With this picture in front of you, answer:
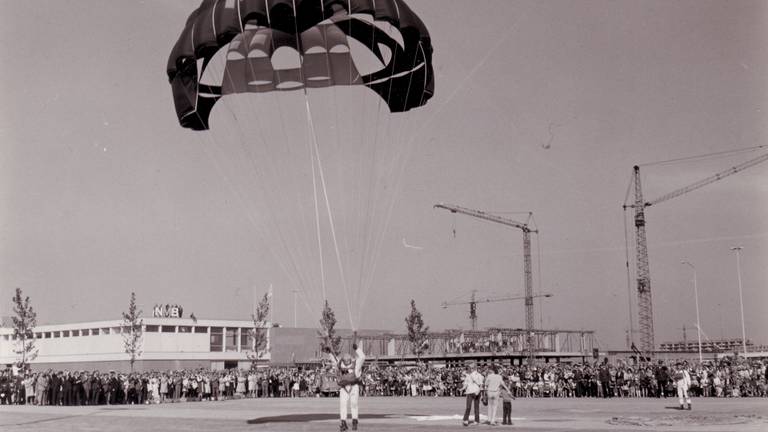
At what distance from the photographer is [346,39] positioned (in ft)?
64.7

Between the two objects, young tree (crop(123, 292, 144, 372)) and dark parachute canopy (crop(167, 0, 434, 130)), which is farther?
young tree (crop(123, 292, 144, 372))

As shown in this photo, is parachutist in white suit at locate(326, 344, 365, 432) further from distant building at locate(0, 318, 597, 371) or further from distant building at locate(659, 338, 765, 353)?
distant building at locate(659, 338, 765, 353)

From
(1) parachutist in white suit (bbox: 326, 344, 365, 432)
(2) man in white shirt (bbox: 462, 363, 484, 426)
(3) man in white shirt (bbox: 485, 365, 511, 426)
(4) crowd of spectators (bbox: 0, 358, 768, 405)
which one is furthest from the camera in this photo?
(4) crowd of spectators (bbox: 0, 358, 768, 405)

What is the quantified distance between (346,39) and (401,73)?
1.77 metres

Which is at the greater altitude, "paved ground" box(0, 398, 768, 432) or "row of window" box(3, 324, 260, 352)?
"row of window" box(3, 324, 260, 352)

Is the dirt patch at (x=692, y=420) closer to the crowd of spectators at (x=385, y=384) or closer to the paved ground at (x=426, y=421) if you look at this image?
the paved ground at (x=426, y=421)

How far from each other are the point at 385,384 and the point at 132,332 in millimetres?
43067

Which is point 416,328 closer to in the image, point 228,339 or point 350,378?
point 228,339

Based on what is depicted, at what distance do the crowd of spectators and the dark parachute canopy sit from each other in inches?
600

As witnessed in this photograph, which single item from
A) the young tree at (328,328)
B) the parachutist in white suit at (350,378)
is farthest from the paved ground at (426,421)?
the young tree at (328,328)

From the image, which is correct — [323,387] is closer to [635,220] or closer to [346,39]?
[346,39]

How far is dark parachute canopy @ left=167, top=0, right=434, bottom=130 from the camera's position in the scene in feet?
56.5

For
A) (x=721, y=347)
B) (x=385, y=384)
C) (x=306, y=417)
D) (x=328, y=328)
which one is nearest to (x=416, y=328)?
(x=328, y=328)

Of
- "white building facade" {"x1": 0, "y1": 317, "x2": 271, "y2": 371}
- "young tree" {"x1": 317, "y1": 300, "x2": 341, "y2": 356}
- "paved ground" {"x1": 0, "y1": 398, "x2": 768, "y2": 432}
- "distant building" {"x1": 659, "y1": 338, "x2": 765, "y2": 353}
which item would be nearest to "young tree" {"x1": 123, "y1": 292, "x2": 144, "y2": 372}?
"white building facade" {"x1": 0, "y1": 317, "x2": 271, "y2": 371}
